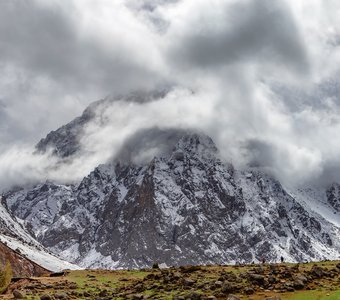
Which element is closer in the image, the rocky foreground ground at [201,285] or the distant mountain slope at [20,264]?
the rocky foreground ground at [201,285]

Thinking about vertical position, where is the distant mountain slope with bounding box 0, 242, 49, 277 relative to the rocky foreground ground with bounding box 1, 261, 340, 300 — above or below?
above

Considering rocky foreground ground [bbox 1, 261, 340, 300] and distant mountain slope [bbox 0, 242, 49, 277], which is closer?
rocky foreground ground [bbox 1, 261, 340, 300]

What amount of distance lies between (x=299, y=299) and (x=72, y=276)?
2795 centimetres

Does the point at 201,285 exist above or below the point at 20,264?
below

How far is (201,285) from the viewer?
1494 inches

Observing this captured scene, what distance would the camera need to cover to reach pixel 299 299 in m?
32.3

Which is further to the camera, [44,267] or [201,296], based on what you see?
[44,267]

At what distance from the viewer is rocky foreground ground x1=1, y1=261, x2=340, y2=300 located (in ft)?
113

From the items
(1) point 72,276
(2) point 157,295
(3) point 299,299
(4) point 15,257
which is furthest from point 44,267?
(3) point 299,299

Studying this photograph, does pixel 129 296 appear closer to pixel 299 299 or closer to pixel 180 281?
pixel 180 281

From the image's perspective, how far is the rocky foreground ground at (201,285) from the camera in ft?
113

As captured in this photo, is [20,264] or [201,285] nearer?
[201,285]

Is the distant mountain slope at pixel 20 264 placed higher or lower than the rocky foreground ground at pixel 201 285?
higher

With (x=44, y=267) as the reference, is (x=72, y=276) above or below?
below
